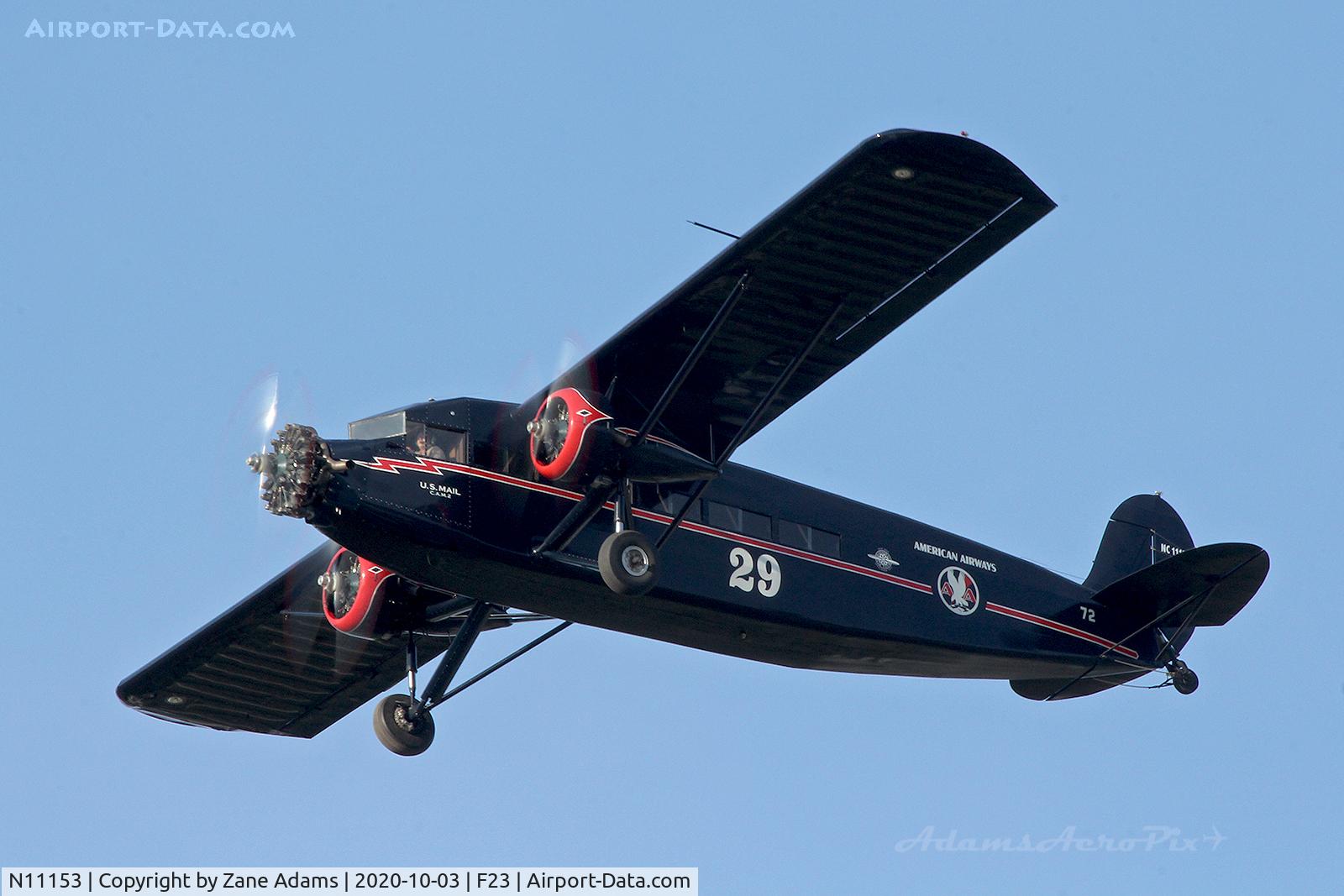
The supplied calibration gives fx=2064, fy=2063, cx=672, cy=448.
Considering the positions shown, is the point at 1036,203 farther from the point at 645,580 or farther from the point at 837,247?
the point at 645,580

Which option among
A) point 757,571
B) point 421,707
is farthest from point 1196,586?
point 421,707

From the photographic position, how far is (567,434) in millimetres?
22828

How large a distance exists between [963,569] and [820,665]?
7.87 feet

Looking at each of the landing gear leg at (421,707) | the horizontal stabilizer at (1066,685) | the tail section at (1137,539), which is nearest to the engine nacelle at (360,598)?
the landing gear leg at (421,707)

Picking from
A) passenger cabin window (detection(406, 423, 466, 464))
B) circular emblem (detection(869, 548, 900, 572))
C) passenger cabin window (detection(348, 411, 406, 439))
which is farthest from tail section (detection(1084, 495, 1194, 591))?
passenger cabin window (detection(348, 411, 406, 439))

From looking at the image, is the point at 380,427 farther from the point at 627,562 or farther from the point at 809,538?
the point at 809,538

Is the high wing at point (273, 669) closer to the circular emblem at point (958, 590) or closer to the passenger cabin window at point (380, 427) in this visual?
the passenger cabin window at point (380, 427)

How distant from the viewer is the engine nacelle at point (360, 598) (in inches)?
990

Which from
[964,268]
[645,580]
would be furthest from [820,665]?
[964,268]

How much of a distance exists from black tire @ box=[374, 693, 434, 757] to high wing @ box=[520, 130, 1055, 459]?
13.2 ft

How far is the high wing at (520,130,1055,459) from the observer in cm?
2173

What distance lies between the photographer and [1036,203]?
22.1m

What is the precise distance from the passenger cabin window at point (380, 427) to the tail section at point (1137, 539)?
1148cm

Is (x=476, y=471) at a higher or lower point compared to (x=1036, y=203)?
lower
